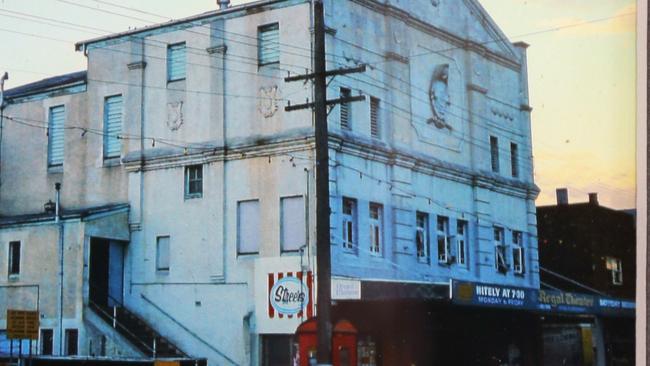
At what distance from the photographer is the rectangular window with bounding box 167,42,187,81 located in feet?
66.5

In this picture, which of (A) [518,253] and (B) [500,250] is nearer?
(B) [500,250]

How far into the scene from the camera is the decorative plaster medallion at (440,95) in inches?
787

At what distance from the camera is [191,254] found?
19.8m

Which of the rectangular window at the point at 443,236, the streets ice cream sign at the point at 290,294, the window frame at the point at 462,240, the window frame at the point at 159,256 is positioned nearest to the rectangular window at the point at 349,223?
the streets ice cream sign at the point at 290,294

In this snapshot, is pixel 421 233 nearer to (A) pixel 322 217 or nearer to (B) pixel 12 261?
(A) pixel 322 217

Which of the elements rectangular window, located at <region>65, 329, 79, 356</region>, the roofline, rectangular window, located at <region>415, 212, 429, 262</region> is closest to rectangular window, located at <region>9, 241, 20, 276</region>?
rectangular window, located at <region>65, 329, 79, 356</region>

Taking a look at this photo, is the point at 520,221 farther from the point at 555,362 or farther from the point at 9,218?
the point at 9,218

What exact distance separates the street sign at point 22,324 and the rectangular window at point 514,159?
1052cm

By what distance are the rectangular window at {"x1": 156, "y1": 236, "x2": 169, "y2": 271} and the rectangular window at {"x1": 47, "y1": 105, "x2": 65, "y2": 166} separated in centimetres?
258

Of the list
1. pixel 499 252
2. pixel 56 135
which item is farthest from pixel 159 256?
pixel 499 252

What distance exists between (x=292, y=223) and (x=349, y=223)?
111cm

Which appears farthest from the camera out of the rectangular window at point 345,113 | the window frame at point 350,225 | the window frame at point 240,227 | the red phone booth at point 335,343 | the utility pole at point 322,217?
the window frame at point 240,227

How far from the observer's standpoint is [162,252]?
2022cm

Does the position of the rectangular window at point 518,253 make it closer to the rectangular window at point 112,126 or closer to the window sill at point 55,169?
the rectangular window at point 112,126
